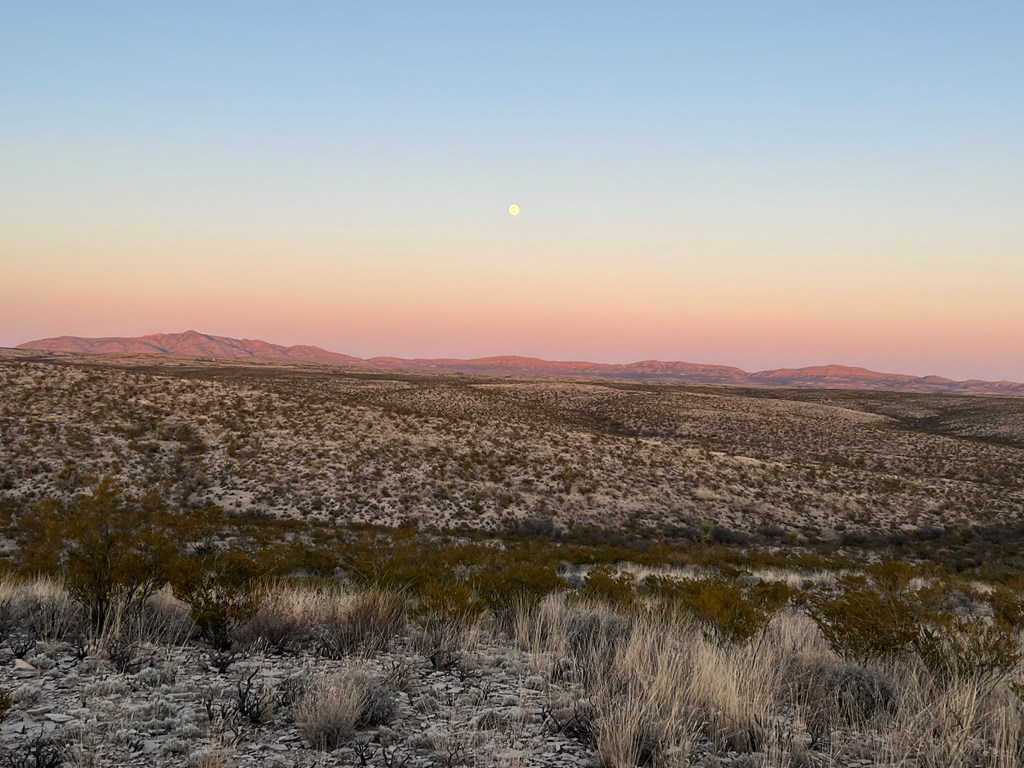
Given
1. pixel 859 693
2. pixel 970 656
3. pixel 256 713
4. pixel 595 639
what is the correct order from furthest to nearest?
pixel 595 639 → pixel 970 656 → pixel 859 693 → pixel 256 713

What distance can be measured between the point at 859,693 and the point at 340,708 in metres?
4.37

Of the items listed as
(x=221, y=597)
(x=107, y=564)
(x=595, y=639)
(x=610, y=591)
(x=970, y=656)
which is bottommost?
(x=610, y=591)

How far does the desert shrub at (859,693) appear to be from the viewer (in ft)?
15.6

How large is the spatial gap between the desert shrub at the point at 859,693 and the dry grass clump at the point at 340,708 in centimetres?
367

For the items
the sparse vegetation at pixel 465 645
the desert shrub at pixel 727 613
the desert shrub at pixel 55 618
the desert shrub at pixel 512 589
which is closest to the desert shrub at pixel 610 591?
the sparse vegetation at pixel 465 645

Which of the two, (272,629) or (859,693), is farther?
(272,629)

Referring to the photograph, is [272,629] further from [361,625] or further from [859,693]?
[859,693]

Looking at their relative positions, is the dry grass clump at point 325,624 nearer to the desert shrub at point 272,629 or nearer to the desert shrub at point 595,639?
the desert shrub at point 272,629

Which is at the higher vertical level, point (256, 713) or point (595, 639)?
point (256, 713)

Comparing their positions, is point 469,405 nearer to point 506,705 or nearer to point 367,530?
point 367,530

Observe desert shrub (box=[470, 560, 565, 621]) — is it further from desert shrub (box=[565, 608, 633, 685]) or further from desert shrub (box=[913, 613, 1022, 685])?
desert shrub (box=[913, 613, 1022, 685])

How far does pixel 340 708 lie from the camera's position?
420cm

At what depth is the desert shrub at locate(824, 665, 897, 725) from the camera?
4.75 metres

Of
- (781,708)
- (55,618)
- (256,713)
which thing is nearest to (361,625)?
(256,713)
